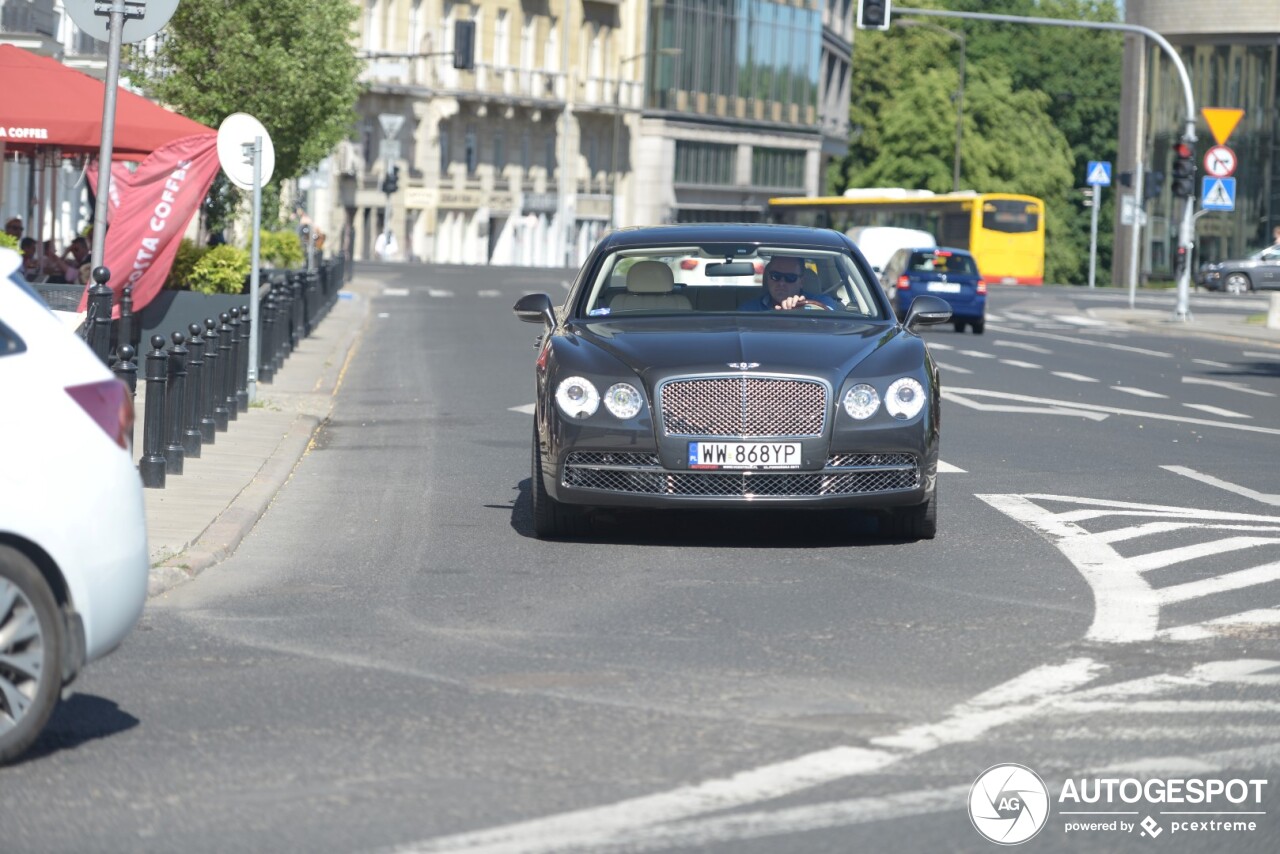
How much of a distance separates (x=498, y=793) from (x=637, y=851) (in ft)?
2.28

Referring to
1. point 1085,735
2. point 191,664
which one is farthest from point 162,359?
point 1085,735

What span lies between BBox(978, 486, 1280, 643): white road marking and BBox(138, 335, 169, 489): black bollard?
453 cm

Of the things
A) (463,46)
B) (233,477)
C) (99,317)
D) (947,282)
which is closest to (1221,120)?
(947,282)

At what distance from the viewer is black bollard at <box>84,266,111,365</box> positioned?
50.8ft

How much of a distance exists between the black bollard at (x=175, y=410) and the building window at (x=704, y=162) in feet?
292

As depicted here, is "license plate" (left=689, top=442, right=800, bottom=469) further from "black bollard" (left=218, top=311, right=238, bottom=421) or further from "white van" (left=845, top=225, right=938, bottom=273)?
"white van" (left=845, top=225, right=938, bottom=273)

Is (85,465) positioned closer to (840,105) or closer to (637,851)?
(637,851)

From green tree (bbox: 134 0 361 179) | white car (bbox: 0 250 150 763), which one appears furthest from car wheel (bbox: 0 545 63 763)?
green tree (bbox: 134 0 361 179)

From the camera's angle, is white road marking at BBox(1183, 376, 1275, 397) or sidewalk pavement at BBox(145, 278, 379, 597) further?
white road marking at BBox(1183, 376, 1275, 397)

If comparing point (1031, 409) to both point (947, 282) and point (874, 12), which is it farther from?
point (874, 12)

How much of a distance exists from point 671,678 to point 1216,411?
50.0ft

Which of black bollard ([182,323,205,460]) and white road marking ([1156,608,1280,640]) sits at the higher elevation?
black bollard ([182,323,205,460])

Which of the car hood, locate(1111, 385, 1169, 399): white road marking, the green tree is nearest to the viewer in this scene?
the car hood

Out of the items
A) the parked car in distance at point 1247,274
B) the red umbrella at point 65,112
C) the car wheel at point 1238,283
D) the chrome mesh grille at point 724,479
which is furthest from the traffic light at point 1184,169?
the chrome mesh grille at point 724,479
